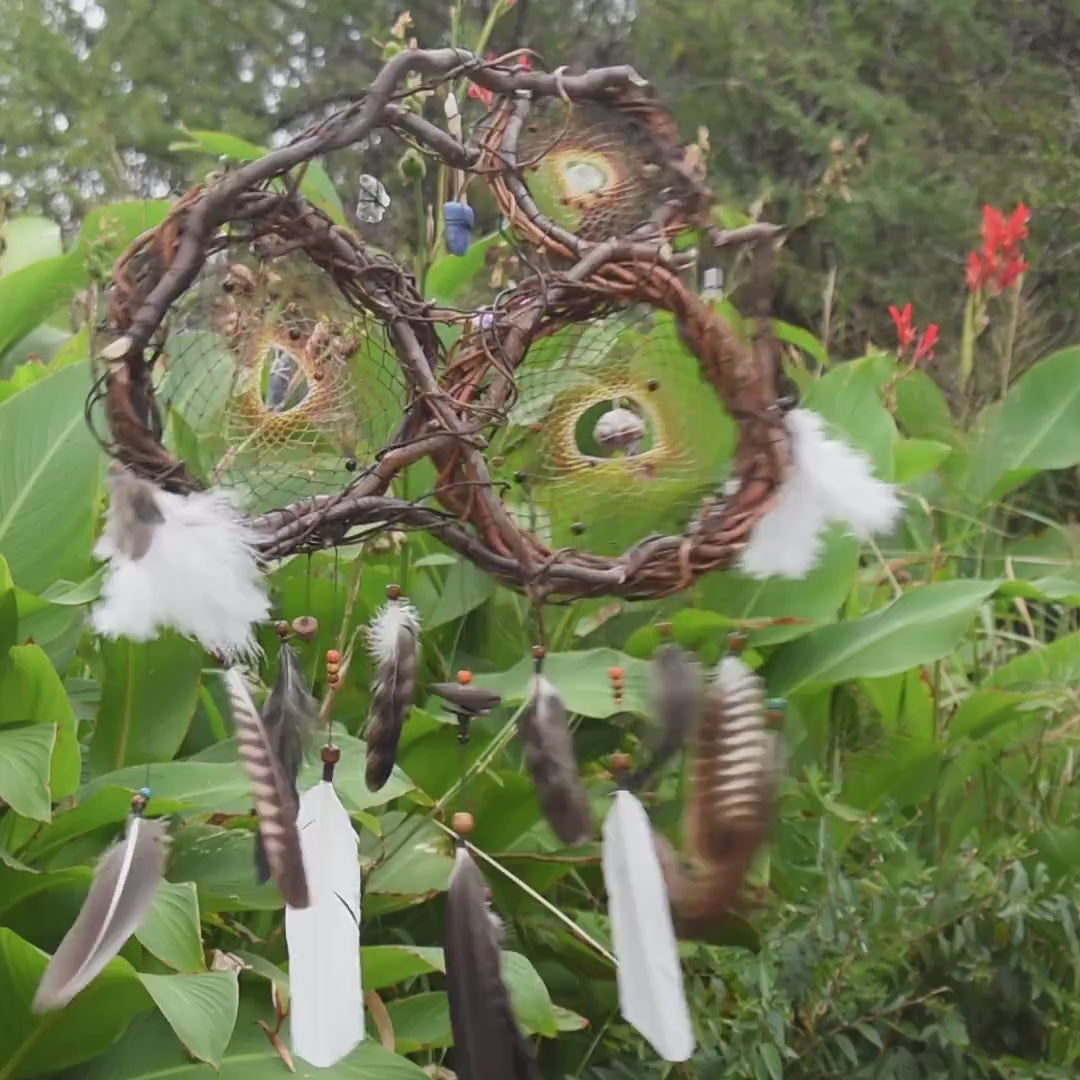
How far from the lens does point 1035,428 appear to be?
163cm

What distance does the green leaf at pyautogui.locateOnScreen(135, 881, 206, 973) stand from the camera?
0.81 meters

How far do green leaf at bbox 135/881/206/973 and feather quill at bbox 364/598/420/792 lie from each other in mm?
245

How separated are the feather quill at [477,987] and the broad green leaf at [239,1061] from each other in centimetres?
28

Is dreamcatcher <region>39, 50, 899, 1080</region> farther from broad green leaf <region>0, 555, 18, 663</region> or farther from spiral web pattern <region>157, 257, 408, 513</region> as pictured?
broad green leaf <region>0, 555, 18, 663</region>

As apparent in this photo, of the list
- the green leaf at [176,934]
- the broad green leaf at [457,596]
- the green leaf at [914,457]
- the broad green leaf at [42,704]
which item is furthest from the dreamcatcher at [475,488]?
the green leaf at [914,457]

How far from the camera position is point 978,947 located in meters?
1.09

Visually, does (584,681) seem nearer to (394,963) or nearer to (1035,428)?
(394,963)

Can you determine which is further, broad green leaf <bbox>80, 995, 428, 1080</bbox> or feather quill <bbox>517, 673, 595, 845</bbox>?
broad green leaf <bbox>80, 995, 428, 1080</bbox>

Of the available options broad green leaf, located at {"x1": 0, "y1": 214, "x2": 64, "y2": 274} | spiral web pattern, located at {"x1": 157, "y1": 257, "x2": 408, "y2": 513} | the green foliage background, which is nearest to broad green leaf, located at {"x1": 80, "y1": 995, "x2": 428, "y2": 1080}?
the green foliage background

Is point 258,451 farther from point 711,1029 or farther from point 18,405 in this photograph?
point 711,1029

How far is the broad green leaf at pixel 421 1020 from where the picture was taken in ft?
3.21

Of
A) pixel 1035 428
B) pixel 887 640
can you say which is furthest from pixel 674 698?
pixel 1035 428

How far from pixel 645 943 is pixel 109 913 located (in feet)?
0.88

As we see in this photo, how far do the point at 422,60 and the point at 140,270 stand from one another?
177 mm
